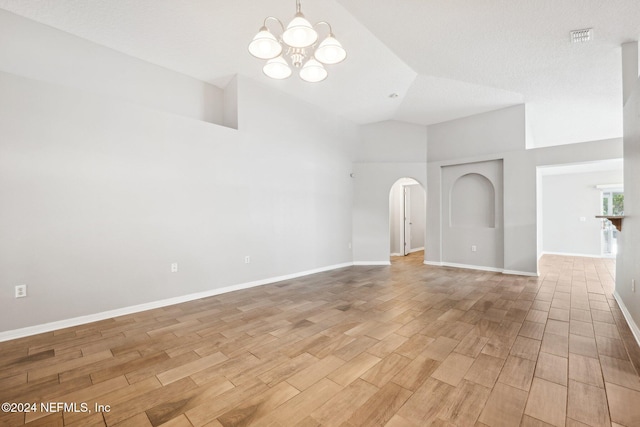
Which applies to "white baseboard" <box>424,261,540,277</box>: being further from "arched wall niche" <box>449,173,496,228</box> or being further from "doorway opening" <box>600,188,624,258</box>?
"doorway opening" <box>600,188,624,258</box>

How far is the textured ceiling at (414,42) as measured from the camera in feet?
9.70

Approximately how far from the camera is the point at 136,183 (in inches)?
137

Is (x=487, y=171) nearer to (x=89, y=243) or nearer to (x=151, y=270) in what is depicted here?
(x=151, y=270)

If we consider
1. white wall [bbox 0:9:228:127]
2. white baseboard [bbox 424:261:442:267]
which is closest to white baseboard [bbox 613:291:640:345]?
white baseboard [bbox 424:261:442:267]

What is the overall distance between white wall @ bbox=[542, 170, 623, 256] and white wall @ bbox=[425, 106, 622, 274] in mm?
4326

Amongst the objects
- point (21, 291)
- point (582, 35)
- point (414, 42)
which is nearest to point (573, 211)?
point (582, 35)

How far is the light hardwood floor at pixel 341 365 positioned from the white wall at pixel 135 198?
20.7 inches

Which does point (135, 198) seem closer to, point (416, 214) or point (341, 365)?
point (341, 365)

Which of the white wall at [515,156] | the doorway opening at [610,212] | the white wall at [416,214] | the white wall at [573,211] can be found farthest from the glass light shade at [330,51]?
the doorway opening at [610,212]

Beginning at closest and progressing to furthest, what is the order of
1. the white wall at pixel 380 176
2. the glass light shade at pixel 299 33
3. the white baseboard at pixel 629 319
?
the glass light shade at pixel 299 33 < the white baseboard at pixel 629 319 < the white wall at pixel 380 176

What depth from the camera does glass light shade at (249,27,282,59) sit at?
7.91 ft

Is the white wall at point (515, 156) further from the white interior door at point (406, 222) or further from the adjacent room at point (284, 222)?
the white interior door at point (406, 222)

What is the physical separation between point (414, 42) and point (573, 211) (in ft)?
26.8

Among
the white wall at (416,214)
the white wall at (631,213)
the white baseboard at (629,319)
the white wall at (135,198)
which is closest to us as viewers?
the white baseboard at (629,319)
